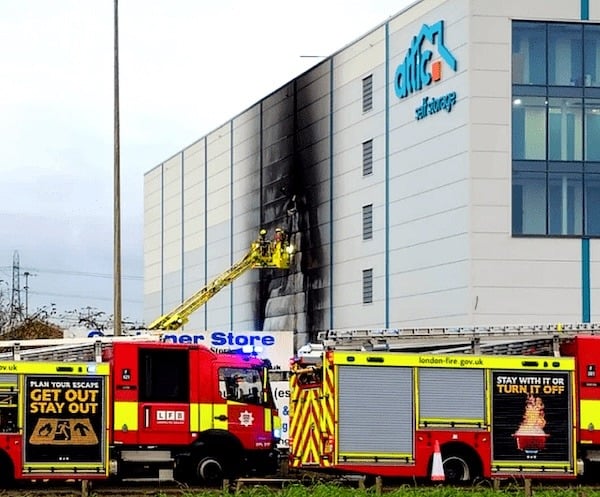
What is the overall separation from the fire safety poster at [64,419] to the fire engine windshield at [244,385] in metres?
2.46

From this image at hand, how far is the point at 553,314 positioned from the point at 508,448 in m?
19.9

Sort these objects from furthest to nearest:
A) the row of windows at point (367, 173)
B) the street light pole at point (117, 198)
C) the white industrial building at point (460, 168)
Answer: the row of windows at point (367, 173) → the white industrial building at point (460, 168) → the street light pole at point (117, 198)

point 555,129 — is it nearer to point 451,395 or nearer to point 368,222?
point 368,222

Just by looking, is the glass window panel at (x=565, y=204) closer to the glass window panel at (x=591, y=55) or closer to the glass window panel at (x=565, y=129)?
the glass window panel at (x=565, y=129)

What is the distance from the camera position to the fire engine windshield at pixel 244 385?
3000 centimetres

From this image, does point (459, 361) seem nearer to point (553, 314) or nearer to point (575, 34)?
point (553, 314)

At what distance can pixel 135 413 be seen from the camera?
1156 inches

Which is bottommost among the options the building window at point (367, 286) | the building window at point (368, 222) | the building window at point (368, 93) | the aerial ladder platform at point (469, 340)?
the aerial ladder platform at point (469, 340)

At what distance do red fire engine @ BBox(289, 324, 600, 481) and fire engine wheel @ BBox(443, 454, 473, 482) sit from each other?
0.9 inches

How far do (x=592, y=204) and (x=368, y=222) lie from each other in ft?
32.4

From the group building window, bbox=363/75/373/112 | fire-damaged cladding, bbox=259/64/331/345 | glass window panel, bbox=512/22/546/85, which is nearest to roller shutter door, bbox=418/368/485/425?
glass window panel, bbox=512/22/546/85

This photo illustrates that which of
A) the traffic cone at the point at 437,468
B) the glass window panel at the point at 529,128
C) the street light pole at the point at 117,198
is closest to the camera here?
the traffic cone at the point at 437,468

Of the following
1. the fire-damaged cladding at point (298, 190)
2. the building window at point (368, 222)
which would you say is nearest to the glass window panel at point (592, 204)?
the building window at point (368, 222)

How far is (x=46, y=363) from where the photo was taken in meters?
28.8
